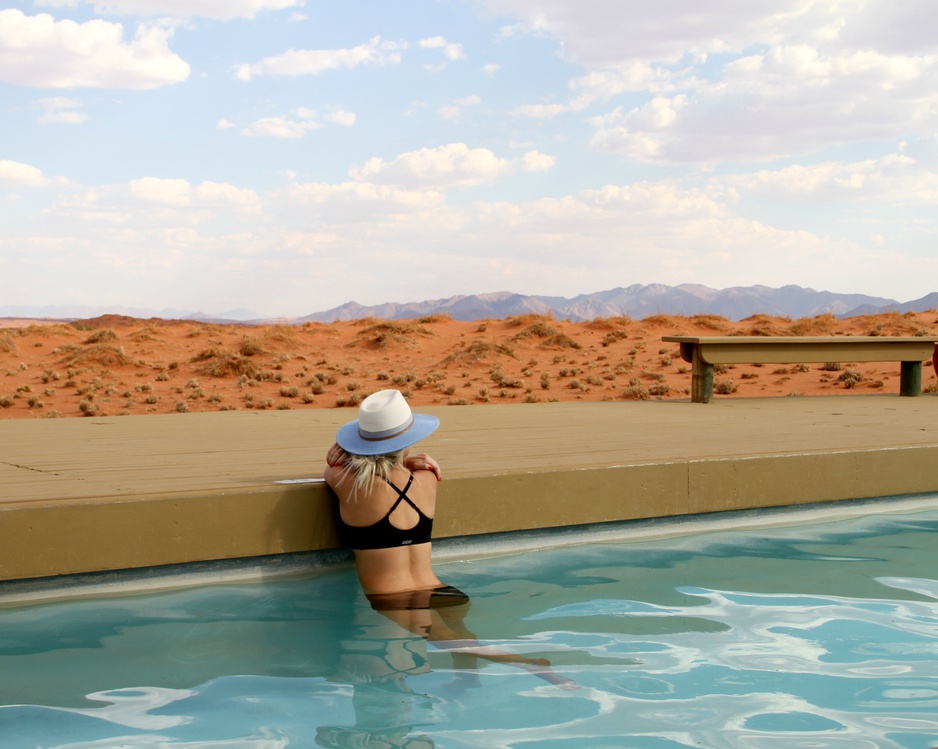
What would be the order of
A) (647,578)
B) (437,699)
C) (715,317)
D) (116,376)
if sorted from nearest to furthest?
(437,699)
(647,578)
(116,376)
(715,317)

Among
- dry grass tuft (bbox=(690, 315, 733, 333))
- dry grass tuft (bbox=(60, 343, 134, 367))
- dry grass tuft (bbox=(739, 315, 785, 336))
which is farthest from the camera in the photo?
dry grass tuft (bbox=(690, 315, 733, 333))

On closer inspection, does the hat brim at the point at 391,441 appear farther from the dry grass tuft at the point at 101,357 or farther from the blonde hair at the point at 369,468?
the dry grass tuft at the point at 101,357

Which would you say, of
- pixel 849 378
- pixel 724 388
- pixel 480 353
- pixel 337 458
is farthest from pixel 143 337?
pixel 337 458

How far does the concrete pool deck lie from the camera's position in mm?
3881

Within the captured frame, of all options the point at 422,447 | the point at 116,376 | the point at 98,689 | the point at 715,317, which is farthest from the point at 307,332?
the point at 98,689

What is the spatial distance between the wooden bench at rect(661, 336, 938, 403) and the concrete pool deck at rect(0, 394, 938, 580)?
1.16 metres

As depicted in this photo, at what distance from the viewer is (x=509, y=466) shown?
15.9ft

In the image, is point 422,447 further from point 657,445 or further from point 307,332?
point 307,332

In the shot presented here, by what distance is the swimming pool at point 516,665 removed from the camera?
3240mm

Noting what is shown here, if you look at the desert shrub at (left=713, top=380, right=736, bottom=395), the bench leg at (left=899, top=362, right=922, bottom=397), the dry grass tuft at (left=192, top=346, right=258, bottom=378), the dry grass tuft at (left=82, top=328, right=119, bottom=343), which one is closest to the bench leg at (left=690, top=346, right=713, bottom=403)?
the bench leg at (left=899, top=362, right=922, bottom=397)

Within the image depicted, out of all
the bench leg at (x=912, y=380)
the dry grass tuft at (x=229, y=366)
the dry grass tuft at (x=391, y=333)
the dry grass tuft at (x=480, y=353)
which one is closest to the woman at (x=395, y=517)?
the bench leg at (x=912, y=380)

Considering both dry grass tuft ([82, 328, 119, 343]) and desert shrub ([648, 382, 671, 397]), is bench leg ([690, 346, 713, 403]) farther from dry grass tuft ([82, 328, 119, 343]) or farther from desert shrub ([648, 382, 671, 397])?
dry grass tuft ([82, 328, 119, 343])

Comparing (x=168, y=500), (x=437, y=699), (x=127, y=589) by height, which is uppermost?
(x=168, y=500)

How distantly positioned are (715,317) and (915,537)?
28.6m
